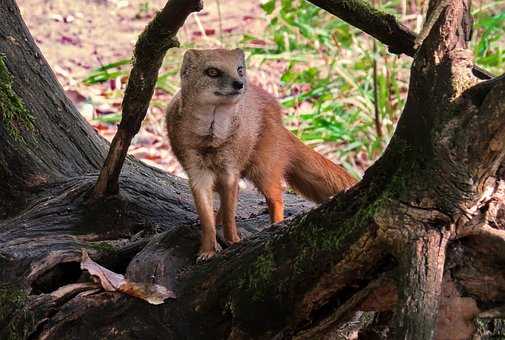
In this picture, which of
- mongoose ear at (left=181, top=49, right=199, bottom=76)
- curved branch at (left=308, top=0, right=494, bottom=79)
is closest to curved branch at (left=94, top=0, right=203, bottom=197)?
mongoose ear at (left=181, top=49, right=199, bottom=76)

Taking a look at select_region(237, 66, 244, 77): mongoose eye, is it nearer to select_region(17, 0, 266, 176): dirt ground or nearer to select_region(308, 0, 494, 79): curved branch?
select_region(308, 0, 494, 79): curved branch

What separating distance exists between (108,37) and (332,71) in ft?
6.59

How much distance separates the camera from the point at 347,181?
158 inches

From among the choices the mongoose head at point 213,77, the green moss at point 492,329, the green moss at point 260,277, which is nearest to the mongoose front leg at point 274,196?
the mongoose head at point 213,77

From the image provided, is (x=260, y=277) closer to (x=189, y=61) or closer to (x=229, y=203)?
(x=229, y=203)

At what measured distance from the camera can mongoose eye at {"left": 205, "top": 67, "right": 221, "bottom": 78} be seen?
3559mm

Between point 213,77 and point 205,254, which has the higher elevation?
point 213,77

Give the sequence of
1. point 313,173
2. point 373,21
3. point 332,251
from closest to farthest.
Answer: point 332,251 → point 373,21 → point 313,173

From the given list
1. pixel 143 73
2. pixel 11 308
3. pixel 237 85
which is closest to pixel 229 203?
pixel 237 85

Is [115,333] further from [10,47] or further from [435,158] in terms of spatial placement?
[10,47]

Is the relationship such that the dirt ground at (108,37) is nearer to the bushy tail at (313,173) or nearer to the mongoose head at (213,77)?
the bushy tail at (313,173)

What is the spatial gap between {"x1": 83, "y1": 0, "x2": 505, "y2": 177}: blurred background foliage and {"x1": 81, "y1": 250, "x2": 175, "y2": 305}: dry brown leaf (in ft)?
10.4

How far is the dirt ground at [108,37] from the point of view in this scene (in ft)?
21.8

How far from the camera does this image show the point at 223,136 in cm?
346
